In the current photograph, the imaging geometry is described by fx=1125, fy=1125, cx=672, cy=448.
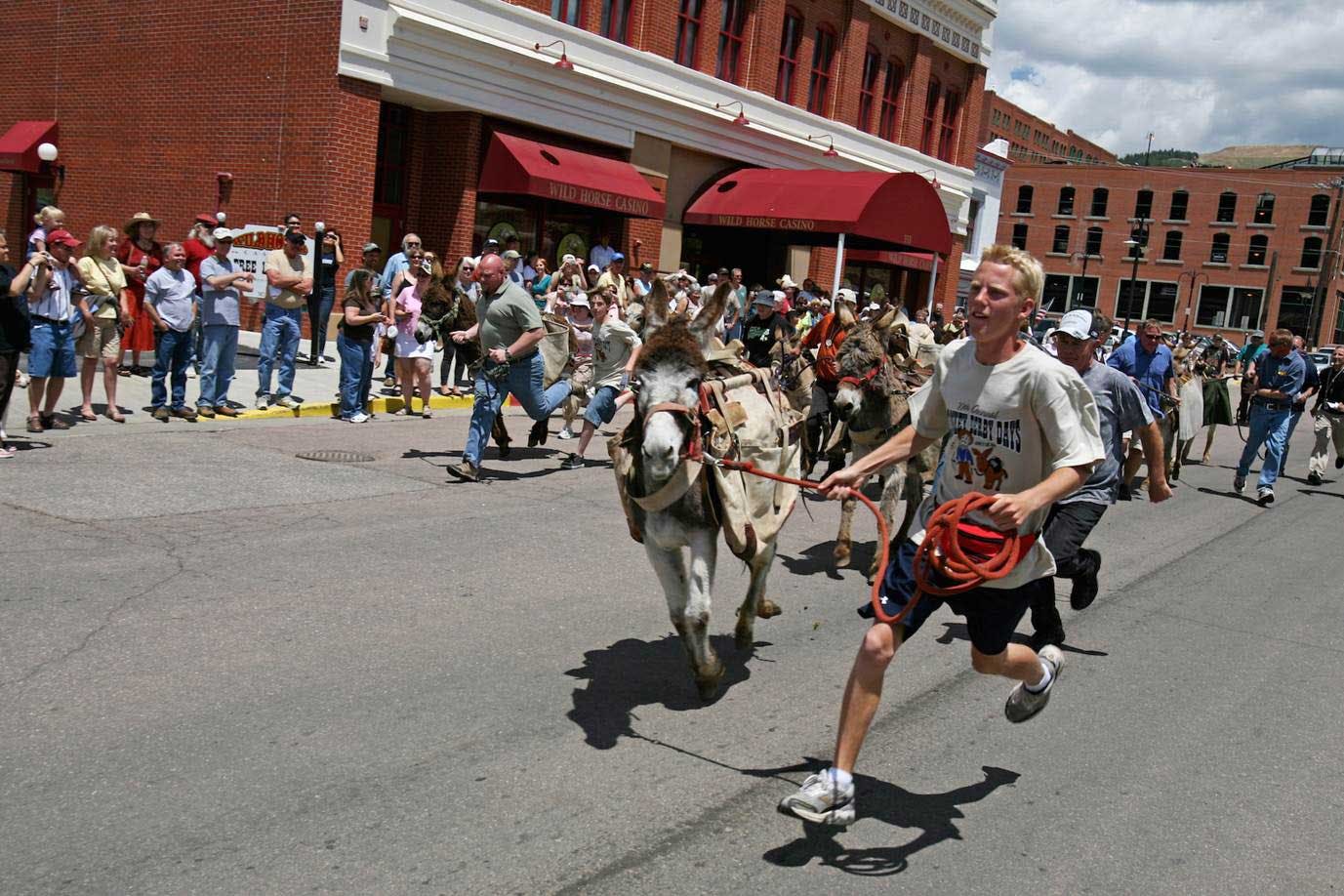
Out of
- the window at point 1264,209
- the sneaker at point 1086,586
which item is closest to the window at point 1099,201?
the window at point 1264,209

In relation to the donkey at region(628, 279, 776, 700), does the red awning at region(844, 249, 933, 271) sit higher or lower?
higher

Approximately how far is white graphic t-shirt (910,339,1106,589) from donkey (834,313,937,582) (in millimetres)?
3816

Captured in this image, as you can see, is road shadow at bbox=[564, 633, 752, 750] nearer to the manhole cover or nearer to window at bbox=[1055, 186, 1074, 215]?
the manhole cover

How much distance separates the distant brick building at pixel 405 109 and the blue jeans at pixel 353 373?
669 centimetres

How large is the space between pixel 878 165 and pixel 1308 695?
29346mm

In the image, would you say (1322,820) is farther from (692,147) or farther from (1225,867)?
(692,147)

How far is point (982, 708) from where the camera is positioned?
563 cm

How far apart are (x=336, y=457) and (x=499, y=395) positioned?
176cm

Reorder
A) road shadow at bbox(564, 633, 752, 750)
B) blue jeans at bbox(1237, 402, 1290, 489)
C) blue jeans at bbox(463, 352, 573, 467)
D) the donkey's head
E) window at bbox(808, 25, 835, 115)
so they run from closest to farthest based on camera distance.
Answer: the donkey's head, road shadow at bbox(564, 633, 752, 750), blue jeans at bbox(463, 352, 573, 467), blue jeans at bbox(1237, 402, 1290, 489), window at bbox(808, 25, 835, 115)

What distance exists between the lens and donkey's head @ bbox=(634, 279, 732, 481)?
177 inches

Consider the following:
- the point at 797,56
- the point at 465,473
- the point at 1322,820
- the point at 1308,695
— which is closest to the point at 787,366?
the point at 465,473

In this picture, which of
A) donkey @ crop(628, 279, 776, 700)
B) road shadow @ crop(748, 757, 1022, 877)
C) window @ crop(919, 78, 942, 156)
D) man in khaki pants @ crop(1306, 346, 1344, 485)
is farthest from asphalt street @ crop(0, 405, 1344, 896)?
window @ crop(919, 78, 942, 156)

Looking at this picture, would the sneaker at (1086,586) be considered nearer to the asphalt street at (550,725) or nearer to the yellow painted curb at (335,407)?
the asphalt street at (550,725)

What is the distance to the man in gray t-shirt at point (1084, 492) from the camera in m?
6.38
